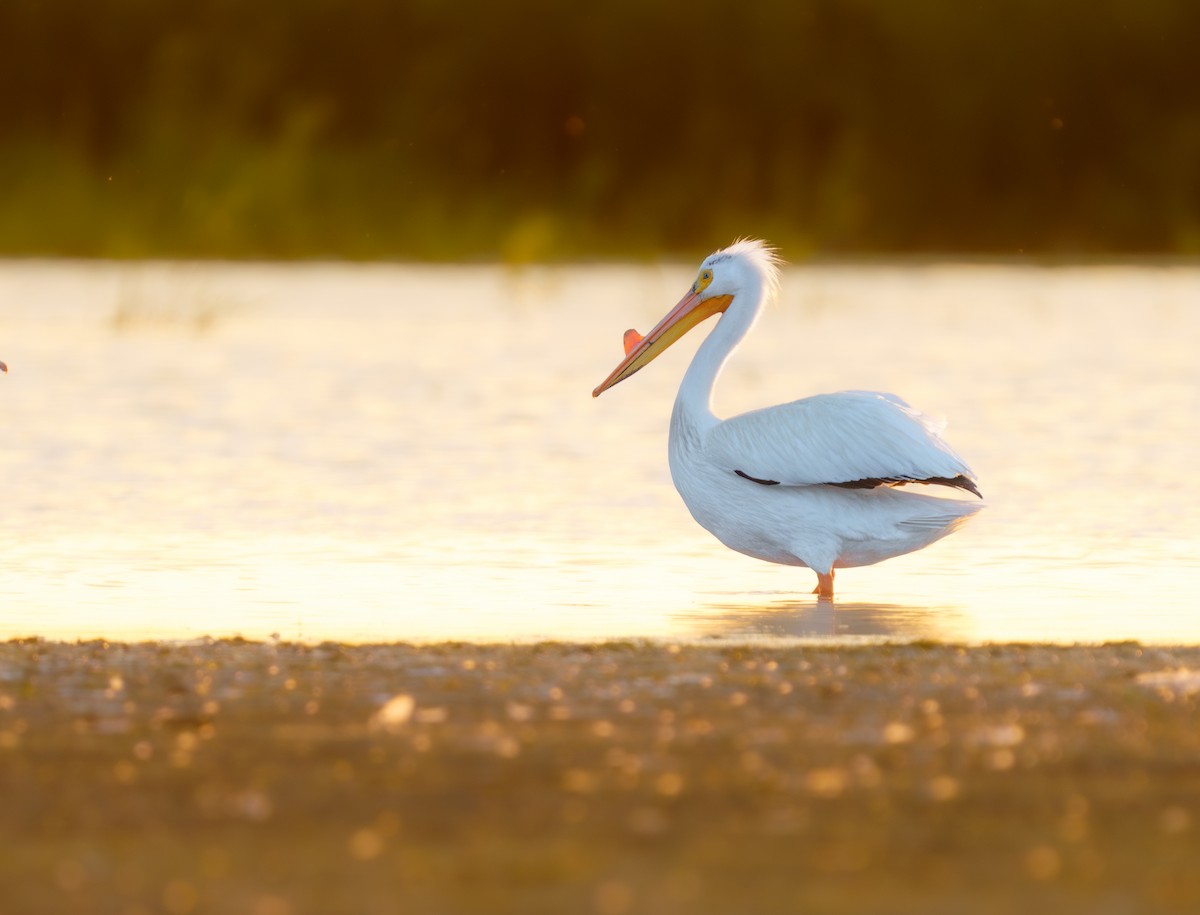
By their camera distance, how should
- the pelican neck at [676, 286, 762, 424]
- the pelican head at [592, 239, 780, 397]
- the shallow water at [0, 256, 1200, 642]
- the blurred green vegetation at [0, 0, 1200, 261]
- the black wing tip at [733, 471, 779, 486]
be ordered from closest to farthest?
1. the shallow water at [0, 256, 1200, 642]
2. the black wing tip at [733, 471, 779, 486]
3. the pelican neck at [676, 286, 762, 424]
4. the pelican head at [592, 239, 780, 397]
5. the blurred green vegetation at [0, 0, 1200, 261]

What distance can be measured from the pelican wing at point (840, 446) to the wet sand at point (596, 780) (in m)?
1.53

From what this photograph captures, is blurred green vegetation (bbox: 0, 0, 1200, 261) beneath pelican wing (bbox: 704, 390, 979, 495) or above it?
above

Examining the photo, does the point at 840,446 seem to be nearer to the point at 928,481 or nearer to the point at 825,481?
the point at 825,481

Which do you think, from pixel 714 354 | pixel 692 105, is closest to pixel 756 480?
pixel 714 354

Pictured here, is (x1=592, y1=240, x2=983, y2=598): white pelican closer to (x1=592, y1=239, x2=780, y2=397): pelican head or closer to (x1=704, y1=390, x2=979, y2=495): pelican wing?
(x1=704, y1=390, x2=979, y2=495): pelican wing

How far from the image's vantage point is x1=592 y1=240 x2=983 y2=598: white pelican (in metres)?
8.41

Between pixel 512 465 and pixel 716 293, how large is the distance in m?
2.94

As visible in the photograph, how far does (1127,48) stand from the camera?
29.6 m

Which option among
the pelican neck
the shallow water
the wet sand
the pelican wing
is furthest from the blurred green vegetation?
the wet sand

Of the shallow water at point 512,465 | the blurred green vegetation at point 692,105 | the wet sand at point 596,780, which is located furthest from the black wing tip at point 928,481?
the blurred green vegetation at point 692,105

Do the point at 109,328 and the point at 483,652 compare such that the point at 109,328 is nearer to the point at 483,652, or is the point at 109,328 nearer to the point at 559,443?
the point at 559,443

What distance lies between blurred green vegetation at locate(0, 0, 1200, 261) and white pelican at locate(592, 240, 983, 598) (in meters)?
18.3

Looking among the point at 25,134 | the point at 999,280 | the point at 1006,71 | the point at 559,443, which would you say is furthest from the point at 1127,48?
the point at 559,443

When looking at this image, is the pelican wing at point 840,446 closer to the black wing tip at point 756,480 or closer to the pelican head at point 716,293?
the black wing tip at point 756,480
